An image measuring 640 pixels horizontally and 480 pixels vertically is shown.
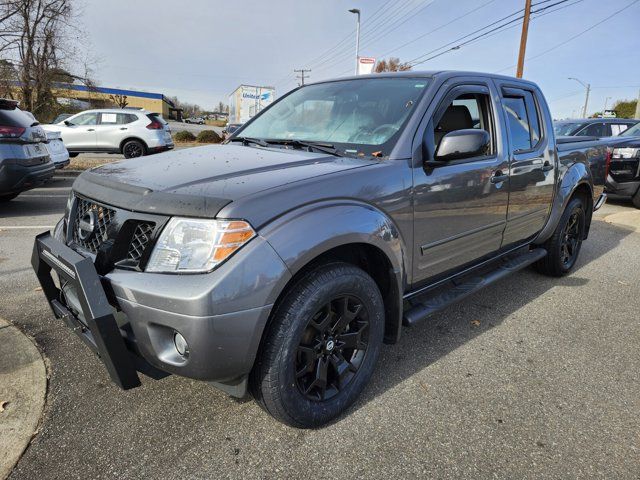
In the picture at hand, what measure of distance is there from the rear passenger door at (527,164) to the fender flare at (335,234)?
1.42m

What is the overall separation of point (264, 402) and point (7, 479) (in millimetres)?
1107

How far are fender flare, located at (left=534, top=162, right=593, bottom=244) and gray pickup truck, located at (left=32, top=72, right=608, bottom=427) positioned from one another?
71 centimetres

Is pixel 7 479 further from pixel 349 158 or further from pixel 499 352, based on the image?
pixel 499 352

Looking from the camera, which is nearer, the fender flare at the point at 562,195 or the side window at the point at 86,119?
the fender flare at the point at 562,195

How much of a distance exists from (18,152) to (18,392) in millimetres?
5186

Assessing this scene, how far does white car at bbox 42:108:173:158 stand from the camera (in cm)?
1448

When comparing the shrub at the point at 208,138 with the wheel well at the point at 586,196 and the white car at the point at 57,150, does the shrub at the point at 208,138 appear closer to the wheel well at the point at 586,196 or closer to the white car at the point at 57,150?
the white car at the point at 57,150

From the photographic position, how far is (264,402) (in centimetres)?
203

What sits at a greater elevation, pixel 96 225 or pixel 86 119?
pixel 86 119

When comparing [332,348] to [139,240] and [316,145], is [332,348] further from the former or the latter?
[316,145]

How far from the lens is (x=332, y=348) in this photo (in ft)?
7.34

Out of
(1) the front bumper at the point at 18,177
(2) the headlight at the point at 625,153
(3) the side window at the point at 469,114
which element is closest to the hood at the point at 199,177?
(3) the side window at the point at 469,114

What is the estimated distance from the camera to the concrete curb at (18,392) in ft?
6.75

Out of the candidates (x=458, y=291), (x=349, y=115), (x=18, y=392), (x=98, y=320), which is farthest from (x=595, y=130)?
(x=18, y=392)
